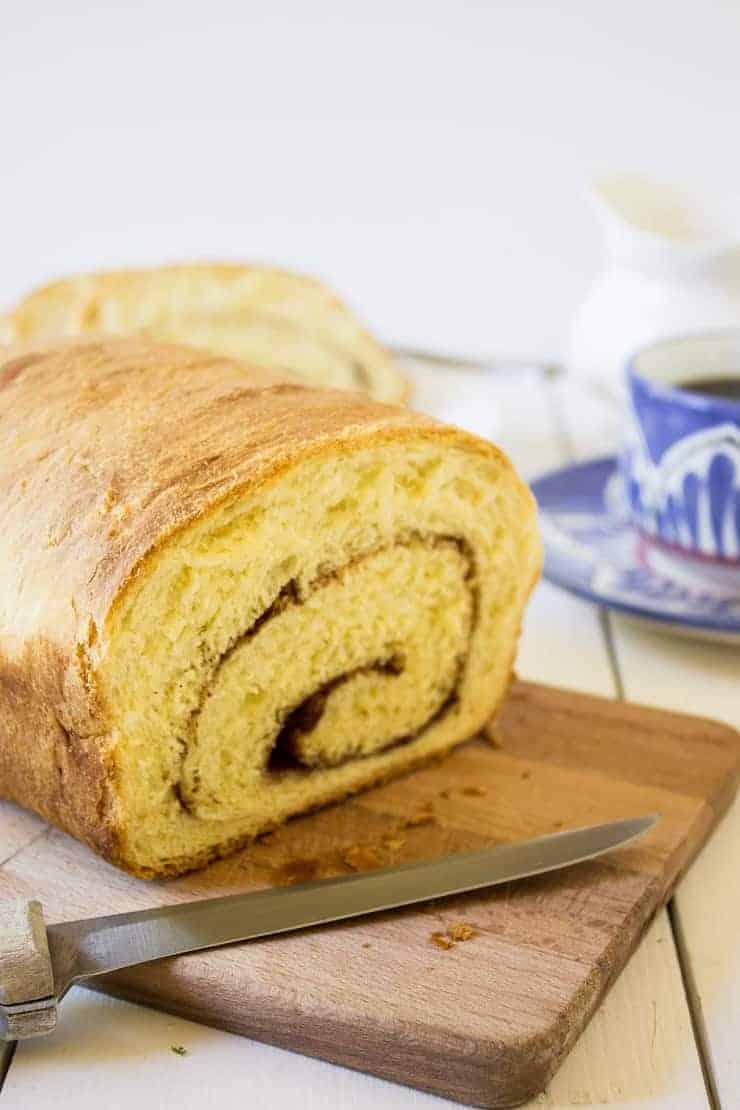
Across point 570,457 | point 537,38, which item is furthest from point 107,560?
point 537,38

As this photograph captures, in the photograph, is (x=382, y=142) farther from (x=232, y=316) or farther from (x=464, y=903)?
(x=464, y=903)

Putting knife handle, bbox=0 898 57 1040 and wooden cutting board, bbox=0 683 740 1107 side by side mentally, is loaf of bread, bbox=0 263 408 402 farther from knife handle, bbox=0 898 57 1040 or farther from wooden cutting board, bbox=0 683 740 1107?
knife handle, bbox=0 898 57 1040

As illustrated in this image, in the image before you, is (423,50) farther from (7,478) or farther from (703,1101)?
(703,1101)

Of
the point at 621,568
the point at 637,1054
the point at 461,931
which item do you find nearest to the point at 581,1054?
the point at 637,1054

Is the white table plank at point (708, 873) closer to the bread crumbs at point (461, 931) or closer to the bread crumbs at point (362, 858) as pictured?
the bread crumbs at point (461, 931)

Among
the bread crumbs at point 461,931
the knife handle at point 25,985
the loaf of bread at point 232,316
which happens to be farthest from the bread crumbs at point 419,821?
the loaf of bread at point 232,316

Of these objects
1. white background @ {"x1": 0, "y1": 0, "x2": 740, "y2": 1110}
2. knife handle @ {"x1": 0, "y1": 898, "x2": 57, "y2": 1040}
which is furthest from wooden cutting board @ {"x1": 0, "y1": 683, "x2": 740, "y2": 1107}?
white background @ {"x1": 0, "y1": 0, "x2": 740, "y2": 1110}
